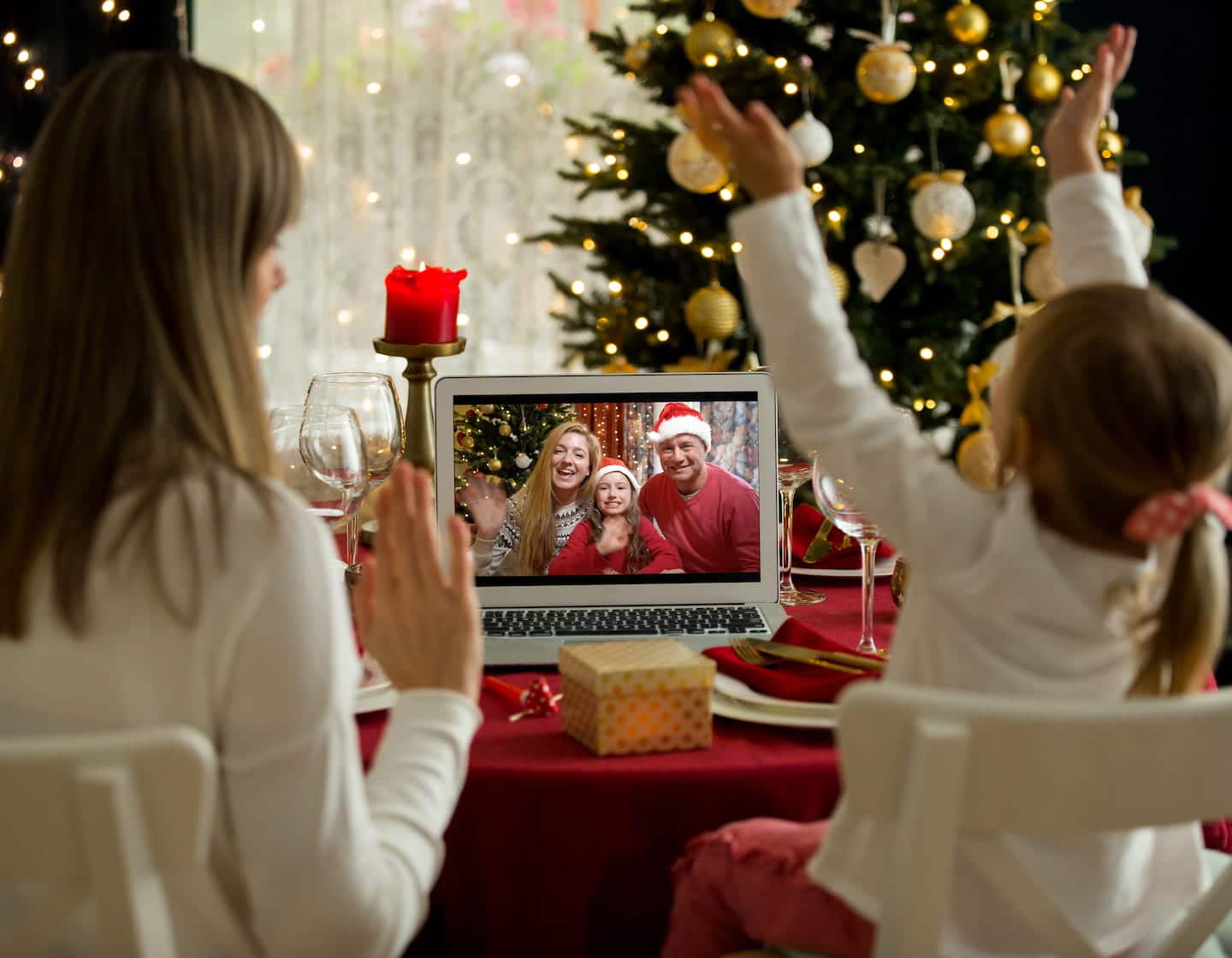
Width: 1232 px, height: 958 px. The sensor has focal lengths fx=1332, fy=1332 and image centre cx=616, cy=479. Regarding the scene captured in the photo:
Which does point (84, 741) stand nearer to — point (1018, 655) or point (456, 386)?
point (1018, 655)

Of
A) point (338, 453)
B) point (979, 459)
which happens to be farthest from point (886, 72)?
point (338, 453)

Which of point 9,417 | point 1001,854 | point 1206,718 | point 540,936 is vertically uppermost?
point 9,417

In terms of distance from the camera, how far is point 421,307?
6.43 ft

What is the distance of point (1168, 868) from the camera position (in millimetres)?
1150

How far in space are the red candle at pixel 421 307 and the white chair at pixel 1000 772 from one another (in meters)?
1.21

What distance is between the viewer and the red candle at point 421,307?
196 cm

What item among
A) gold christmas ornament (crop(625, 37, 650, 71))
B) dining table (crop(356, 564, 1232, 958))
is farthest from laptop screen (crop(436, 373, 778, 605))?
gold christmas ornament (crop(625, 37, 650, 71))

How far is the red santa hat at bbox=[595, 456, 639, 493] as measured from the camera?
1703mm

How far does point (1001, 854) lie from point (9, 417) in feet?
2.52

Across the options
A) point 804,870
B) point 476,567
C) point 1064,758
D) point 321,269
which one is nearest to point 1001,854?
point 1064,758

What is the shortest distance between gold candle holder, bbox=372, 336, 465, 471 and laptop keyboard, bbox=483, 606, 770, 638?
0.37 m

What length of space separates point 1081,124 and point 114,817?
1.07 m

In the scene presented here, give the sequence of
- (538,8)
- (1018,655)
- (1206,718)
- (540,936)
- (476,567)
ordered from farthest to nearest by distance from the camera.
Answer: (538,8)
(476,567)
(540,936)
(1018,655)
(1206,718)

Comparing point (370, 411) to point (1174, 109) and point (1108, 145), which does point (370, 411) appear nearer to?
point (1108, 145)
